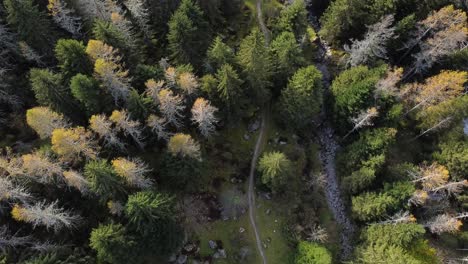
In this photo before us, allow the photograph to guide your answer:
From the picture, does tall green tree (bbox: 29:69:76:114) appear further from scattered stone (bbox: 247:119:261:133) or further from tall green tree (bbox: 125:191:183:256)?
scattered stone (bbox: 247:119:261:133)

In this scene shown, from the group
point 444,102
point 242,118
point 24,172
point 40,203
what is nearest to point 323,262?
point 242,118

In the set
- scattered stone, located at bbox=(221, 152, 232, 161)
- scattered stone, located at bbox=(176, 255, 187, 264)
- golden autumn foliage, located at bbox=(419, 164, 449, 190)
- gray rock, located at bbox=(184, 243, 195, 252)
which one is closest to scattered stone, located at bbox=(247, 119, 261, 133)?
scattered stone, located at bbox=(221, 152, 232, 161)

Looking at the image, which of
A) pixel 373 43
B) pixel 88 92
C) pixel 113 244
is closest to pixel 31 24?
pixel 88 92

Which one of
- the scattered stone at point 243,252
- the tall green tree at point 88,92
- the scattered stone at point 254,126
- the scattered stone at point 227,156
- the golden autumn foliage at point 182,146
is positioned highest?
the tall green tree at point 88,92

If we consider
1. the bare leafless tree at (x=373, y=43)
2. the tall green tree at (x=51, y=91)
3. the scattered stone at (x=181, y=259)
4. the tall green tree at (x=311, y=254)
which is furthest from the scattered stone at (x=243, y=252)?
the bare leafless tree at (x=373, y=43)

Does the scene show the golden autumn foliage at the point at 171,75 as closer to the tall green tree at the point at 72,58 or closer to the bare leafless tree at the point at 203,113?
the bare leafless tree at the point at 203,113

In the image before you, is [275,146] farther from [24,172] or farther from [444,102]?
[24,172]
